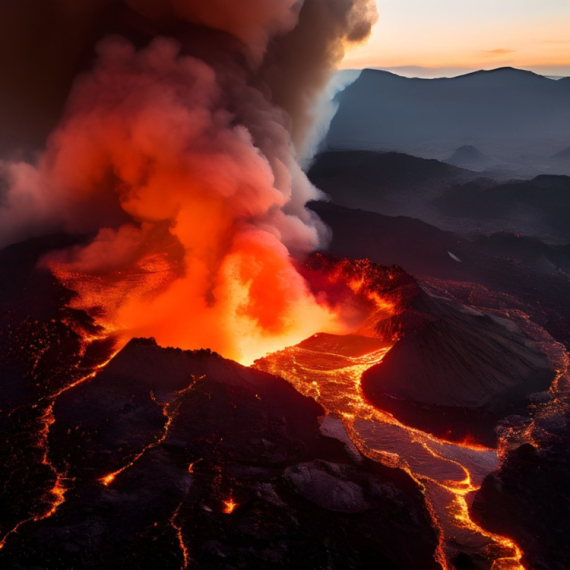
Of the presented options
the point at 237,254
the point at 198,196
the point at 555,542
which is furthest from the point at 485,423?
the point at 198,196

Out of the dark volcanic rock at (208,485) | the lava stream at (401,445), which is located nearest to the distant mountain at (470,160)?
the lava stream at (401,445)

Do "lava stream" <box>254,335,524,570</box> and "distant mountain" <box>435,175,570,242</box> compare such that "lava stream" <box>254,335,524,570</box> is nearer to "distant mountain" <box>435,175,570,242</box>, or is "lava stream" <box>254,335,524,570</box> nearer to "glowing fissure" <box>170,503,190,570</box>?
"glowing fissure" <box>170,503,190,570</box>

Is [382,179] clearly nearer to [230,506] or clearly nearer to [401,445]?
[401,445]

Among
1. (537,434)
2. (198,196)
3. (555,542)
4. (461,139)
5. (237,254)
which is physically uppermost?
(461,139)

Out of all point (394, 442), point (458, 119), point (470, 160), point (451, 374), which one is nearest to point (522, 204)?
point (451, 374)

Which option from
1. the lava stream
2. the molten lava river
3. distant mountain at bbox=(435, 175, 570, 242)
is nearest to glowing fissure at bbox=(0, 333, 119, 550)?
the molten lava river

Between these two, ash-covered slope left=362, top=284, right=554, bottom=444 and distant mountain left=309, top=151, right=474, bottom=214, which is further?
distant mountain left=309, top=151, right=474, bottom=214

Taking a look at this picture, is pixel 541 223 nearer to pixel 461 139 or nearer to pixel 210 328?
pixel 210 328
